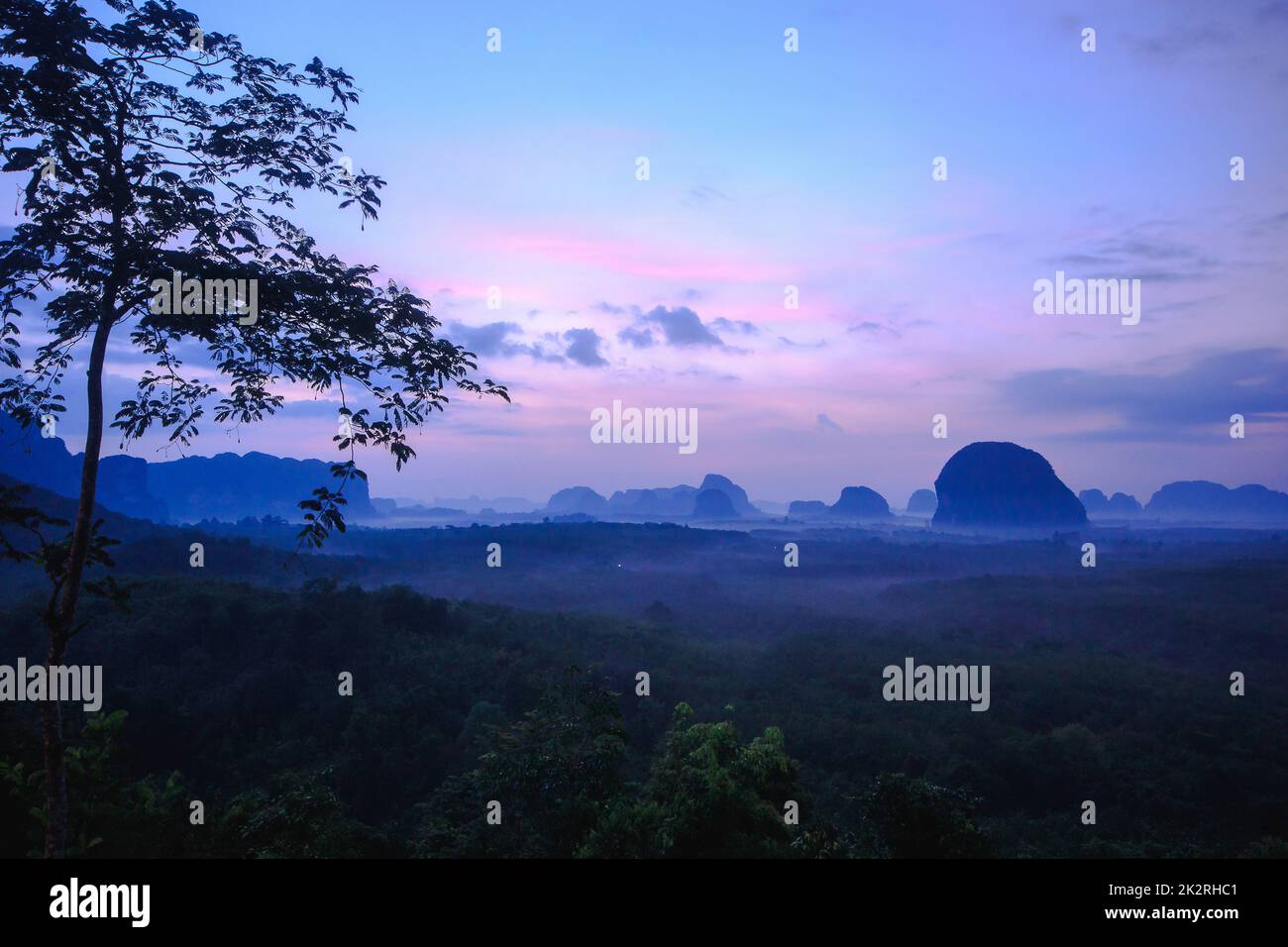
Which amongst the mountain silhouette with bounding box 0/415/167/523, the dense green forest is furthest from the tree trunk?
the mountain silhouette with bounding box 0/415/167/523

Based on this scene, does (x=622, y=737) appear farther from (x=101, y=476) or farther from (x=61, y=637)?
(x=101, y=476)

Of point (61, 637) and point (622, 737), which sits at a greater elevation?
point (61, 637)

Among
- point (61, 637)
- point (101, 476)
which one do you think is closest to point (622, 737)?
point (61, 637)

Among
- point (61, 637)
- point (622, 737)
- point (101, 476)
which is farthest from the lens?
point (101, 476)

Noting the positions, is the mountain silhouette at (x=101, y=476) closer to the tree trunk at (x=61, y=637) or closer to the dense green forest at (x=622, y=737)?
the dense green forest at (x=622, y=737)

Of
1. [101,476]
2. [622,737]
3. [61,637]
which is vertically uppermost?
[101,476]

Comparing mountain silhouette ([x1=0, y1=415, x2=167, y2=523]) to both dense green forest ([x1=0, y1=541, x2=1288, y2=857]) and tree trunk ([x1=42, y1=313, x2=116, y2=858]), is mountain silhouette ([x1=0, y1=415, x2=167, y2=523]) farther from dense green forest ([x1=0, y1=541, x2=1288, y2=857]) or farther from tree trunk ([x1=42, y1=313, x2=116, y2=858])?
tree trunk ([x1=42, y1=313, x2=116, y2=858])

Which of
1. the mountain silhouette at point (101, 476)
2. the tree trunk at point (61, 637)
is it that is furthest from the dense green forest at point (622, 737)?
the mountain silhouette at point (101, 476)

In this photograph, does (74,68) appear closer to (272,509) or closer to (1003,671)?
(1003,671)
